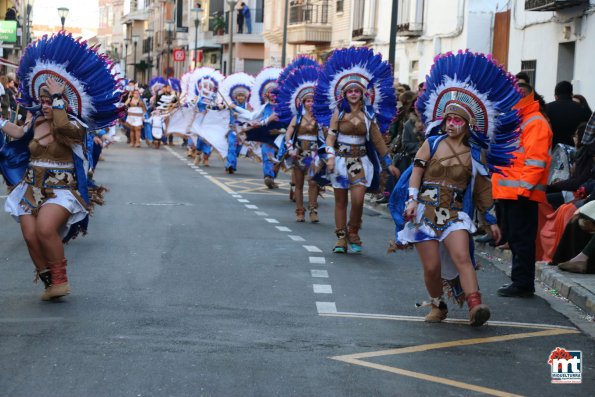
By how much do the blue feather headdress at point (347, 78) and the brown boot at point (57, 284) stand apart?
16.0ft

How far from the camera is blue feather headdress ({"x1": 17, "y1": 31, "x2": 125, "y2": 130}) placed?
10359 mm

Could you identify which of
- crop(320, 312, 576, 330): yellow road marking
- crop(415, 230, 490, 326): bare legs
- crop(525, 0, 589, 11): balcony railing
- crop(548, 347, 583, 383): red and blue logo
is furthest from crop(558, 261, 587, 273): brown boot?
crop(525, 0, 589, 11): balcony railing

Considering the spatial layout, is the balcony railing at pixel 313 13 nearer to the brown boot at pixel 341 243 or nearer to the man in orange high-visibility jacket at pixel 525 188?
the brown boot at pixel 341 243

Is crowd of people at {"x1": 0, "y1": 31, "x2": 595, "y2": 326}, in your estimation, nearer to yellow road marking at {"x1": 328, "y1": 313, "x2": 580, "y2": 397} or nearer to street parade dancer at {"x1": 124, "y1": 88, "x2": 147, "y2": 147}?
yellow road marking at {"x1": 328, "y1": 313, "x2": 580, "y2": 397}

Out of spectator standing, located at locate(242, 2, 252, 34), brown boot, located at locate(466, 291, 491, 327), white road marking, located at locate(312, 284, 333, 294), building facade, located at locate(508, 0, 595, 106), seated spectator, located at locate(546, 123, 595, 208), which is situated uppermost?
spectator standing, located at locate(242, 2, 252, 34)

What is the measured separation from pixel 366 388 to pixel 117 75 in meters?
4.77

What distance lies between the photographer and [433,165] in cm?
972

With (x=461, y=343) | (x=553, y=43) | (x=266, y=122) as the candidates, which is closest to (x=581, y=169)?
(x=461, y=343)

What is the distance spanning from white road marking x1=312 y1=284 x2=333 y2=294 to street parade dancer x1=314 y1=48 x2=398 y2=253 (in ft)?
8.86

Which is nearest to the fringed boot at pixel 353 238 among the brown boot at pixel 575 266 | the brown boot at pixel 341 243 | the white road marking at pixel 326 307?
the brown boot at pixel 341 243

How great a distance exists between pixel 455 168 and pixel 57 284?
10.2 ft

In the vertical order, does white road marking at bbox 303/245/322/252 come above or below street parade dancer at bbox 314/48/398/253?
below

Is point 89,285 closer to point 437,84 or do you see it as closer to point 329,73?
point 437,84

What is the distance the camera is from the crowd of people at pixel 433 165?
9719 millimetres
